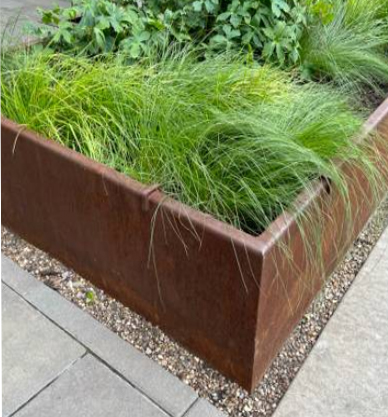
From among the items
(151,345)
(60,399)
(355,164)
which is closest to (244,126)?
(355,164)

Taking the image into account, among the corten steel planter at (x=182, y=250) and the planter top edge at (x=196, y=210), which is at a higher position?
the planter top edge at (x=196, y=210)

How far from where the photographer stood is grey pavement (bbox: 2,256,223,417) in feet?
6.43

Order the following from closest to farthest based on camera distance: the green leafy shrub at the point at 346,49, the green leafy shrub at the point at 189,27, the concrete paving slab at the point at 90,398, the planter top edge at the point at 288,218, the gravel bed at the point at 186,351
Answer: the planter top edge at the point at 288,218 < the concrete paving slab at the point at 90,398 < the gravel bed at the point at 186,351 < the green leafy shrub at the point at 189,27 < the green leafy shrub at the point at 346,49

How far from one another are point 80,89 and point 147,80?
0.31m

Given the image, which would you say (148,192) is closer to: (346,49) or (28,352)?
(28,352)

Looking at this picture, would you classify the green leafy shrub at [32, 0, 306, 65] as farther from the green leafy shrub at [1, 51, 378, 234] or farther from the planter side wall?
the planter side wall

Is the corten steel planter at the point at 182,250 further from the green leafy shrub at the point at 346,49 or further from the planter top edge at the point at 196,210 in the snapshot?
the green leafy shrub at the point at 346,49

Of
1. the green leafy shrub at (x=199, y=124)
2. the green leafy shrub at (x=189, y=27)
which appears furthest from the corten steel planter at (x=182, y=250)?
the green leafy shrub at (x=189, y=27)

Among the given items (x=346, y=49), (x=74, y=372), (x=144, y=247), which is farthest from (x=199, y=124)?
(x=346, y=49)

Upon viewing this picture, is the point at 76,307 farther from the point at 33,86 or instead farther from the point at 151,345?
the point at 33,86

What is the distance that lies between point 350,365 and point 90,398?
102 cm

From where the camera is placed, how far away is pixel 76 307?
2.39 m

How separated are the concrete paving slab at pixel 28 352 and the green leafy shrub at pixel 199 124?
736 millimetres

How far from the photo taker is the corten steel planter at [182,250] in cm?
181
